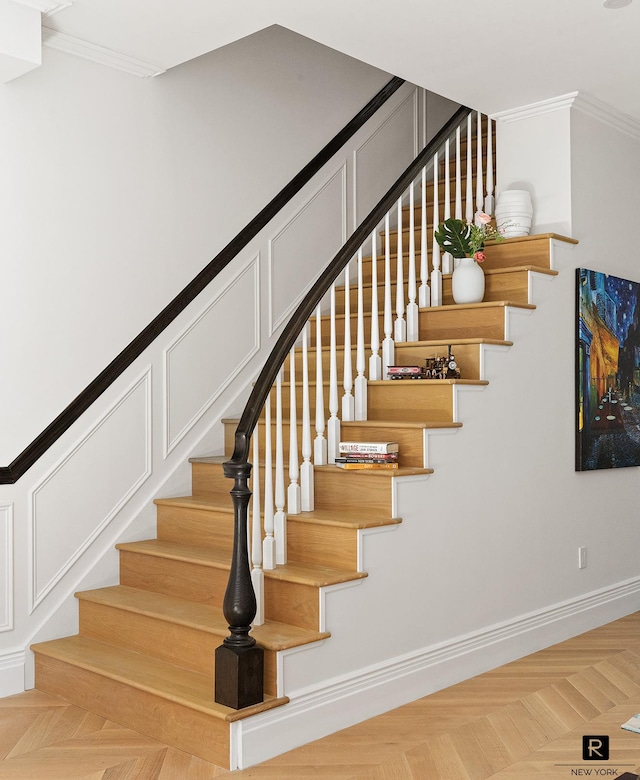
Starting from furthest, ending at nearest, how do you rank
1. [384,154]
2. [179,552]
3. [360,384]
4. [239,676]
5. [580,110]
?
[384,154], [580,110], [360,384], [179,552], [239,676]

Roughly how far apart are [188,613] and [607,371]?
2818 mm

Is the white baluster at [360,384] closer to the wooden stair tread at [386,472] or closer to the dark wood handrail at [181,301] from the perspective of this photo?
the wooden stair tread at [386,472]

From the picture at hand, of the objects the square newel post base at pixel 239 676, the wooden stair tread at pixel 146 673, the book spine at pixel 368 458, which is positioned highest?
the book spine at pixel 368 458

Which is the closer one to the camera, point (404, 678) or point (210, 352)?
point (404, 678)

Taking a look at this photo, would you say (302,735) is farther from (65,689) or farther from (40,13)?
(40,13)

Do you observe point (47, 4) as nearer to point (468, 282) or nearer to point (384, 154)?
point (468, 282)

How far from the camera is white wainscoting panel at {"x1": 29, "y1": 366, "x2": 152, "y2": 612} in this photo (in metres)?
3.99

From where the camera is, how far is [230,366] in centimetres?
491

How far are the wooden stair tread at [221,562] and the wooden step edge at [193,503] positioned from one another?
19 centimetres

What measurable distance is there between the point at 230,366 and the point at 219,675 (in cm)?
214

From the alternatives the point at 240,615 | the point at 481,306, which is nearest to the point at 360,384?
the point at 481,306

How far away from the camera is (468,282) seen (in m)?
4.49

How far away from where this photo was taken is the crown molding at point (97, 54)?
13.1 ft

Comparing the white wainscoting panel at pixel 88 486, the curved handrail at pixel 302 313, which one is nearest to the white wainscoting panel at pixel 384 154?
the curved handrail at pixel 302 313
